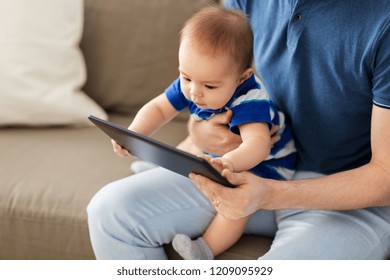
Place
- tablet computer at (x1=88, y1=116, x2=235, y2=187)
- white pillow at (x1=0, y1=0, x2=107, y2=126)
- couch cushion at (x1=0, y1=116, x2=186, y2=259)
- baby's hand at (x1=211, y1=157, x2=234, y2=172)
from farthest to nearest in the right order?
white pillow at (x1=0, y1=0, x2=107, y2=126), couch cushion at (x1=0, y1=116, x2=186, y2=259), baby's hand at (x1=211, y1=157, x2=234, y2=172), tablet computer at (x1=88, y1=116, x2=235, y2=187)

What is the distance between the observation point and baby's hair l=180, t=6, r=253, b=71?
1101 millimetres

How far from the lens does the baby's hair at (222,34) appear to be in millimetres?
1101

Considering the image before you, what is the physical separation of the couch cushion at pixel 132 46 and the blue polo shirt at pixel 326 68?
457 mm

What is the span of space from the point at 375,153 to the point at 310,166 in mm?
231

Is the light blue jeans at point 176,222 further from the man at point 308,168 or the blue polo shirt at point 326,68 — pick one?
the blue polo shirt at point 326,68

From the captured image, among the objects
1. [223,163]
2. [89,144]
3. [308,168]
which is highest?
[223,163]

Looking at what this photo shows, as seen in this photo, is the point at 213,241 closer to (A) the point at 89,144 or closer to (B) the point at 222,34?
(B) the point at 222,34

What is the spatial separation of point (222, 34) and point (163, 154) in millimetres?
289

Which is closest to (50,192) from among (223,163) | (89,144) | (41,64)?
(89,144)

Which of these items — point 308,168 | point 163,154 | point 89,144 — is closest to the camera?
point 163,154

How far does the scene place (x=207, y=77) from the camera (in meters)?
1.12

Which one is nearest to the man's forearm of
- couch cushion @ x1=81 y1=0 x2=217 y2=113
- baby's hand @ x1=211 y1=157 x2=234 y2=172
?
baby's hand @ x1=211 y1=157 x2=234 y2=172

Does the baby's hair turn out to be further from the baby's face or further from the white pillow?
the white pillow
